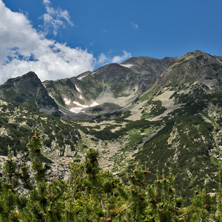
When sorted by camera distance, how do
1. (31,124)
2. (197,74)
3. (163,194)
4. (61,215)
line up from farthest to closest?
(197,74)
(31,124)
(163,194)
(61,215)

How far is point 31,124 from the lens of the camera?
92438 mm

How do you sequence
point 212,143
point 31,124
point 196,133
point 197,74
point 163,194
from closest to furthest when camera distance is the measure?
1. point 163,194
2. point 212,143
3. point 196,133
4. point 31,124
5. point 197,74

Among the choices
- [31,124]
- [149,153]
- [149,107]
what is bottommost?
[149,153]

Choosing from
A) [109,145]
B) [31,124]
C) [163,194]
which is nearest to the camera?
[163,194]

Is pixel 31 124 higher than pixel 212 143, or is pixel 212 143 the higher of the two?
pixel 31 124

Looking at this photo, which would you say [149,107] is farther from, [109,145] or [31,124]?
[31,124]

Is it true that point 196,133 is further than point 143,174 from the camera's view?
Yes

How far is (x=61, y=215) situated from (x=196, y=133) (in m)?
72.4

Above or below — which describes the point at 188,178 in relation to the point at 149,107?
below

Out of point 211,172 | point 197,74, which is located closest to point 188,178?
point 211,172

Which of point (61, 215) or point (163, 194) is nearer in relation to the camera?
point (61, 215)

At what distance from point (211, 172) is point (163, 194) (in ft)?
151

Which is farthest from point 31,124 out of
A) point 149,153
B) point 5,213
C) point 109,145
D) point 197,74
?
point 197,74

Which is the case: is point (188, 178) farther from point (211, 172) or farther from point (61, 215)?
point (61, 215)
